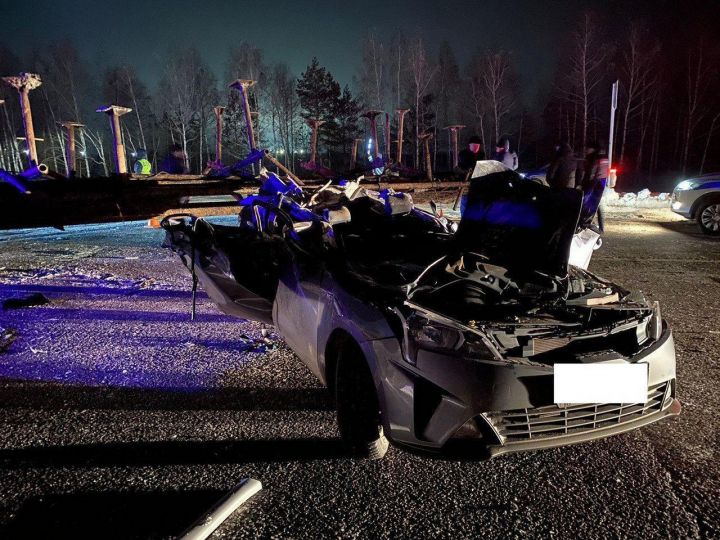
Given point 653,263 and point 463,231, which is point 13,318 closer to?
point 463,231

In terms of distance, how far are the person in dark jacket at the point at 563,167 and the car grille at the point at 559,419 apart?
251 inches

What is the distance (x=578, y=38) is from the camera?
1239 inches

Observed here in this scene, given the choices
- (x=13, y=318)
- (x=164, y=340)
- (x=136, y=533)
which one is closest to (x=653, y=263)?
(x=164, y=340)

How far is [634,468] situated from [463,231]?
1.59 meters

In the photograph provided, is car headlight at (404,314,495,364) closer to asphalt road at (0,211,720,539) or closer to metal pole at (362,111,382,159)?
asphalt road at (0,211,720,539)

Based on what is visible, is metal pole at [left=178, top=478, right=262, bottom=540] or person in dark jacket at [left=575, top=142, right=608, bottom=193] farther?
person in dark jacket at [left=575, top=142, right=608, bottom=193]

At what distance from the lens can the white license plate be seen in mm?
2002

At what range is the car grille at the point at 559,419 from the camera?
1.99 m

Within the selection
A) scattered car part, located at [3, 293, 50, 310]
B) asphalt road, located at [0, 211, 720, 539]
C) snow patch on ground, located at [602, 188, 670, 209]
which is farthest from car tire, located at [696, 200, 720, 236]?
scattered car part, located at [3, 293, 50, 310]

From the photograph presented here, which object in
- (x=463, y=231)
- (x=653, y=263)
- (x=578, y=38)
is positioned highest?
(x=578, y=38)

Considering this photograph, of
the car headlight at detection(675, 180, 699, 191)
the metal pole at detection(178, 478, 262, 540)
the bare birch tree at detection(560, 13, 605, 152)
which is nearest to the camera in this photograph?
the metal pole at detection(178, 478, 262, 540)

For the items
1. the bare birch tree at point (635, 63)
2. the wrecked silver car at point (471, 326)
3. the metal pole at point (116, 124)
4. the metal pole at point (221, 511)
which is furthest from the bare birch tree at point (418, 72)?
the metal pole at point (221, 511)

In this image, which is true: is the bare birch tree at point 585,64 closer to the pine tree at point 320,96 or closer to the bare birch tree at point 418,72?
the bare birch tree at point 418,72

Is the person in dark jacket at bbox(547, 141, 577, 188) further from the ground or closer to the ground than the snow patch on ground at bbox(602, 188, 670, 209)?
further from the ground
